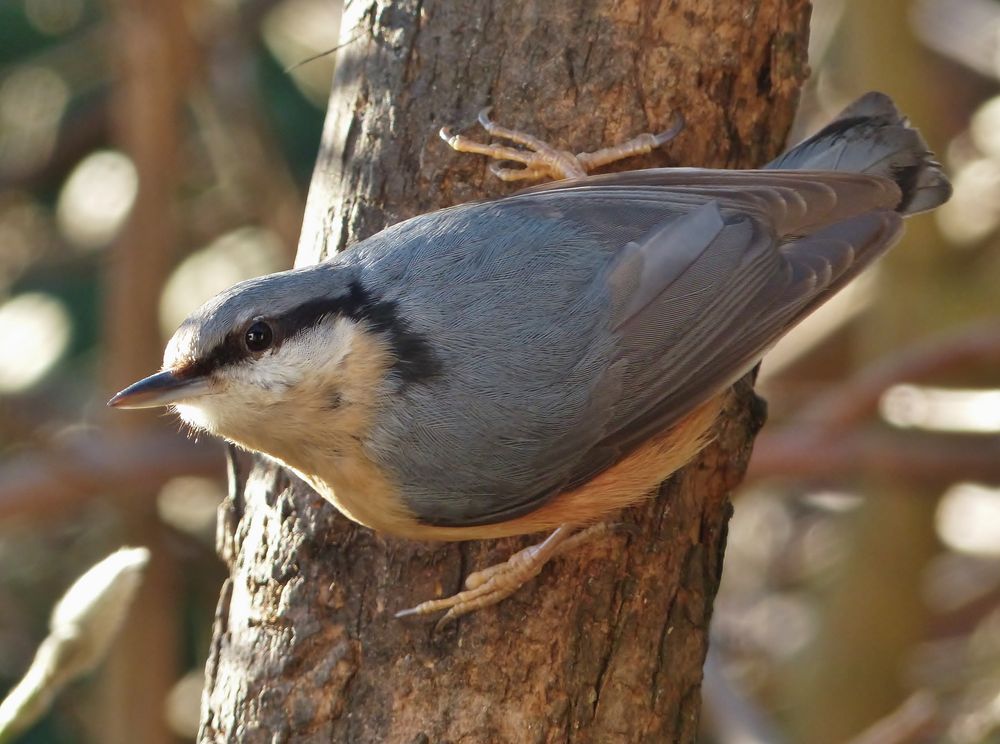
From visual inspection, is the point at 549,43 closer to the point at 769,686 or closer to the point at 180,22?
the point at 180,22

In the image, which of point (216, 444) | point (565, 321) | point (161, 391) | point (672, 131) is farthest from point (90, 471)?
point (672, 131)

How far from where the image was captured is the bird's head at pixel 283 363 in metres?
2.15

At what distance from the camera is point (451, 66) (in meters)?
2.33

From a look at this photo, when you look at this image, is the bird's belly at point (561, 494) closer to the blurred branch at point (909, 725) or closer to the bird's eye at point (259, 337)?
the bird's eye at point (259, 337)

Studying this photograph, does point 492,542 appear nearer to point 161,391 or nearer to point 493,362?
point 493,362

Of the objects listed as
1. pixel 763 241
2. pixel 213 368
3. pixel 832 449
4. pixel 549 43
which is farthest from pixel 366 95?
pixel 832 449

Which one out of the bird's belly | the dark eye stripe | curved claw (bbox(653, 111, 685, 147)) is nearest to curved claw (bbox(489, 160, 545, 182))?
curved claw (bbox(653, 111, 685, 147))

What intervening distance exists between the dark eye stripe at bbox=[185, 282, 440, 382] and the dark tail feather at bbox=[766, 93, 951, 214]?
0.84m

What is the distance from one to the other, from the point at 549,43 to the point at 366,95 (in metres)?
0.35

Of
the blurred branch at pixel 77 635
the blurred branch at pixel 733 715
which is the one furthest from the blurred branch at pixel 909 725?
the blurred branch at pixel 77 635

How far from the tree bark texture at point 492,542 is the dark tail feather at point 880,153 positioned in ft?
0.52

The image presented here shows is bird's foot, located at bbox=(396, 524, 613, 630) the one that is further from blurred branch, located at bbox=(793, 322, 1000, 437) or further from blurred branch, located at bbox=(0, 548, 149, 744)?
blurred branch, located at bbox=(793, 322, 1000, 437)

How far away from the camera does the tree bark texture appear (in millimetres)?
2164

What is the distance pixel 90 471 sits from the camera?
3867 millimetres
